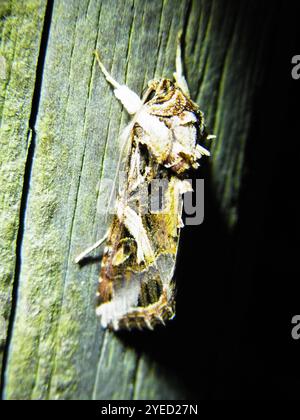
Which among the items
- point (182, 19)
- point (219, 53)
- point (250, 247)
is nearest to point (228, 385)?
point (250, 247)

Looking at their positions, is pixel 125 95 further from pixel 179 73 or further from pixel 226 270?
pixel 226 270

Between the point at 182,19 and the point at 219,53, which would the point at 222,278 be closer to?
the point at 219,53

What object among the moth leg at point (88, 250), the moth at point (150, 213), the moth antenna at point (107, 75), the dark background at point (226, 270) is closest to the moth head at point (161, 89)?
the moth at point (150, 213)

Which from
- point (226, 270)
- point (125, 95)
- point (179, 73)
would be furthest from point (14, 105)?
point (226, 270)

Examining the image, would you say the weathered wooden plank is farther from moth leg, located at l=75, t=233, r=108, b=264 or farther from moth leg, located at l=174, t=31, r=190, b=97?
moth leg, located at l=174, t=31, r=190, b=97
